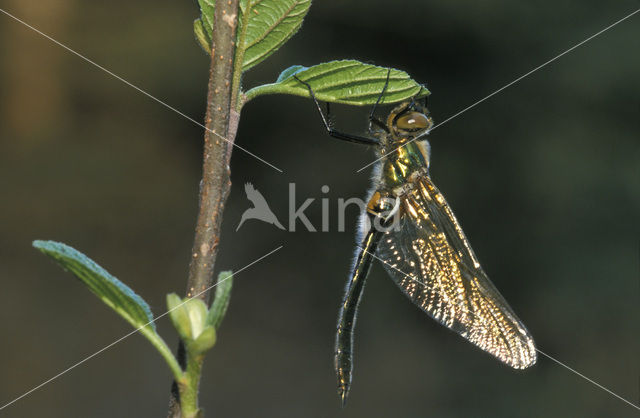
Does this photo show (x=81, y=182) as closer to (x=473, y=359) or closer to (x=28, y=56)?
(x=28, y=56)

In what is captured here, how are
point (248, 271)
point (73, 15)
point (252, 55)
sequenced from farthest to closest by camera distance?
point (248, 271), point (73, 15), point (252, 55)

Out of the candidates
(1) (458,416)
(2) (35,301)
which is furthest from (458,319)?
(2) (35,301)

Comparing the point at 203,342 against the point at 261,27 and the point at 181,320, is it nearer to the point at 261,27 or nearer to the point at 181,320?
the point at 181,320

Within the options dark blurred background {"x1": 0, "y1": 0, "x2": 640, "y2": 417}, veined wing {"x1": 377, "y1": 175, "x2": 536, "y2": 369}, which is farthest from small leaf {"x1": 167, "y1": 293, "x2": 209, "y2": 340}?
dark blurred background {"x1": 0, "y1": 0, "x2": 640, "y2": 417}

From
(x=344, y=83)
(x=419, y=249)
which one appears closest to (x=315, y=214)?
(x=419, y=249)

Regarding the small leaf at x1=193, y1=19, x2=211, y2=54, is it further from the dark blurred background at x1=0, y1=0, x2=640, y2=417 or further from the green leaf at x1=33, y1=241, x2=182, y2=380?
the dark blurred background at x1=0, y1=0, x2=640, y2=417
